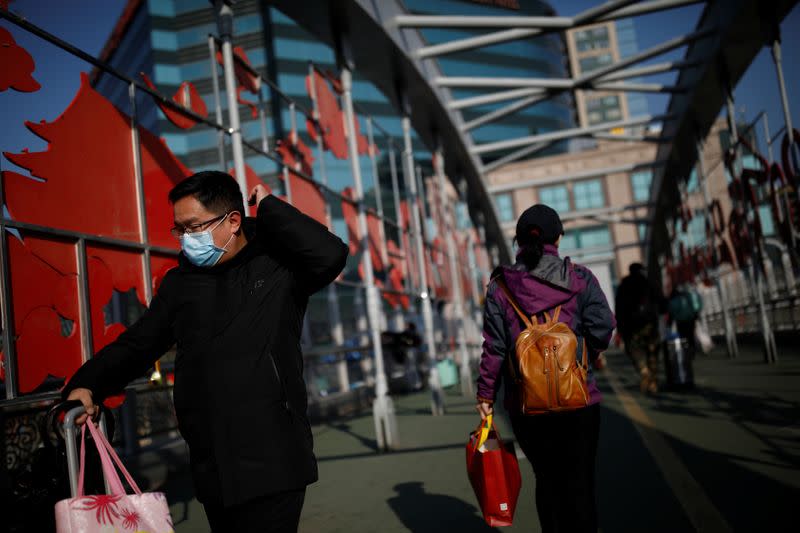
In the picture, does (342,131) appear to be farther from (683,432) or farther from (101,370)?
(101,370)

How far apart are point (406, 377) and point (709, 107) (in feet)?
30.2

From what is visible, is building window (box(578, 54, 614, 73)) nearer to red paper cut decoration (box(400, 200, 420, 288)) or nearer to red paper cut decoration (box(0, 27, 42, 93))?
red paper cut decoration (box(400, 200, 420, 288))

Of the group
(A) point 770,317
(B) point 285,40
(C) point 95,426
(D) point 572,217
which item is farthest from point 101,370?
(B) point 285,40

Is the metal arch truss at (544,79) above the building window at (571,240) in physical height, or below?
below

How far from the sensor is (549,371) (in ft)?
11.8

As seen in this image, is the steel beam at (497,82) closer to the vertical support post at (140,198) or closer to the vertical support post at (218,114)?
the vertical support post at (218,114)

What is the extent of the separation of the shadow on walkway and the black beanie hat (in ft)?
6.44

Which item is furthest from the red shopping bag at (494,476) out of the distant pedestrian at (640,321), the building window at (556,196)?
the building window at (556,196)

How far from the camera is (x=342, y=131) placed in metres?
12.1

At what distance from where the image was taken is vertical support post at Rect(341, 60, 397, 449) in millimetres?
8898

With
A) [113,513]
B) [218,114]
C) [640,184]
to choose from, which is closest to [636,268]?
[218,114]

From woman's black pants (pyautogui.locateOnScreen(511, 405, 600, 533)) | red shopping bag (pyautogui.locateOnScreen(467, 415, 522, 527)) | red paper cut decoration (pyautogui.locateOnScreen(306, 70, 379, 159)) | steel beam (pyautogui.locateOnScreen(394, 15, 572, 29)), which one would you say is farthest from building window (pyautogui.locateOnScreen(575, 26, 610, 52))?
woman's black pants (pyautogui.locateOnScreen(511, 405, 600, 533))

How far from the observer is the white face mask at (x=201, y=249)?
106 inches

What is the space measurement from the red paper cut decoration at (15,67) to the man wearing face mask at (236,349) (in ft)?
9.54
